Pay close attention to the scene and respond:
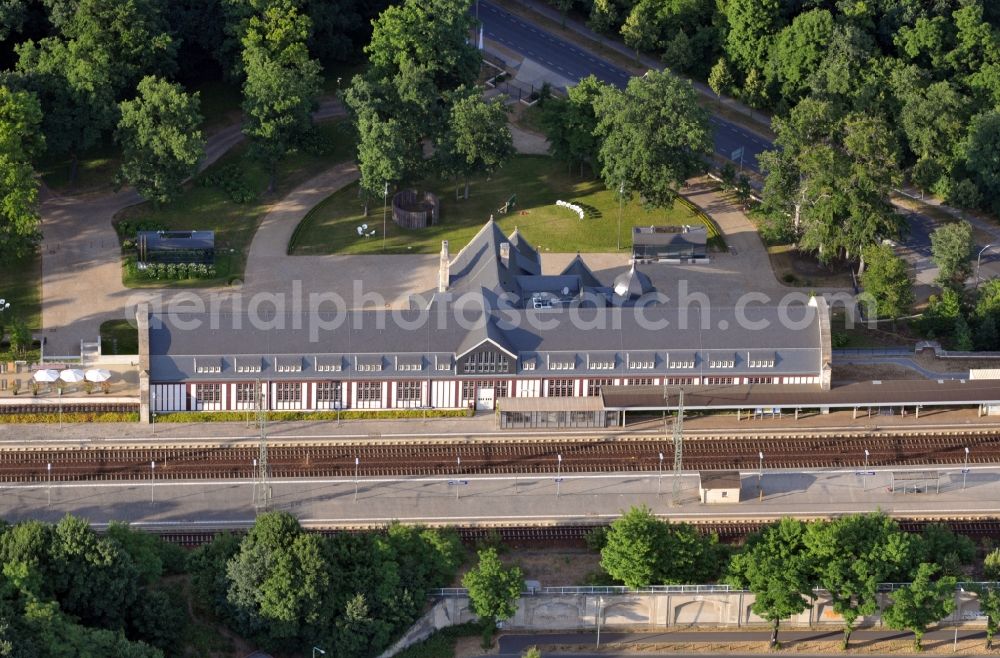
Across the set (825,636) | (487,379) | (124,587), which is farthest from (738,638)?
(124,587)

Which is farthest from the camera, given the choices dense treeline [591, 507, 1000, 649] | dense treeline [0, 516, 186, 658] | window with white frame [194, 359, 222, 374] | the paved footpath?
window with white frame [194, 359, 222, 374]

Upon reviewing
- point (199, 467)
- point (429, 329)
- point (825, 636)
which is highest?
point (429, 329)

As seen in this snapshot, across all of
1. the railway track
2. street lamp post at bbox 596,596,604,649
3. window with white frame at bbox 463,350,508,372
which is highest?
window with white frame at bbox 463,350,508,372

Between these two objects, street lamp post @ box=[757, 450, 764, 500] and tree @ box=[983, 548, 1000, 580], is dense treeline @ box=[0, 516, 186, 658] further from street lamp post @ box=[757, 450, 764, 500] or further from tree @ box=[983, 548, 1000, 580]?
tree @ box=[983, 548, 1000, 580]

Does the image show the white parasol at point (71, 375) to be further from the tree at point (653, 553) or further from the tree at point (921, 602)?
the tree at point (921, 602)

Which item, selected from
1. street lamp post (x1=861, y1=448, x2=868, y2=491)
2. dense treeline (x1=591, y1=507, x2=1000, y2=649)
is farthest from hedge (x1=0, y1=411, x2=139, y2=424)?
street lamp post (x1=861, y1=448, x2=868, y2=491)

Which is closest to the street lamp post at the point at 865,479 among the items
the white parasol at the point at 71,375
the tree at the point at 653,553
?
the tree at the point at 653,553

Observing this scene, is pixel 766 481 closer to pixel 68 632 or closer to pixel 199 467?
pixel 199 467

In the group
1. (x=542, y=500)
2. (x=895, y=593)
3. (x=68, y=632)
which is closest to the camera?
(x=68, y=632)
